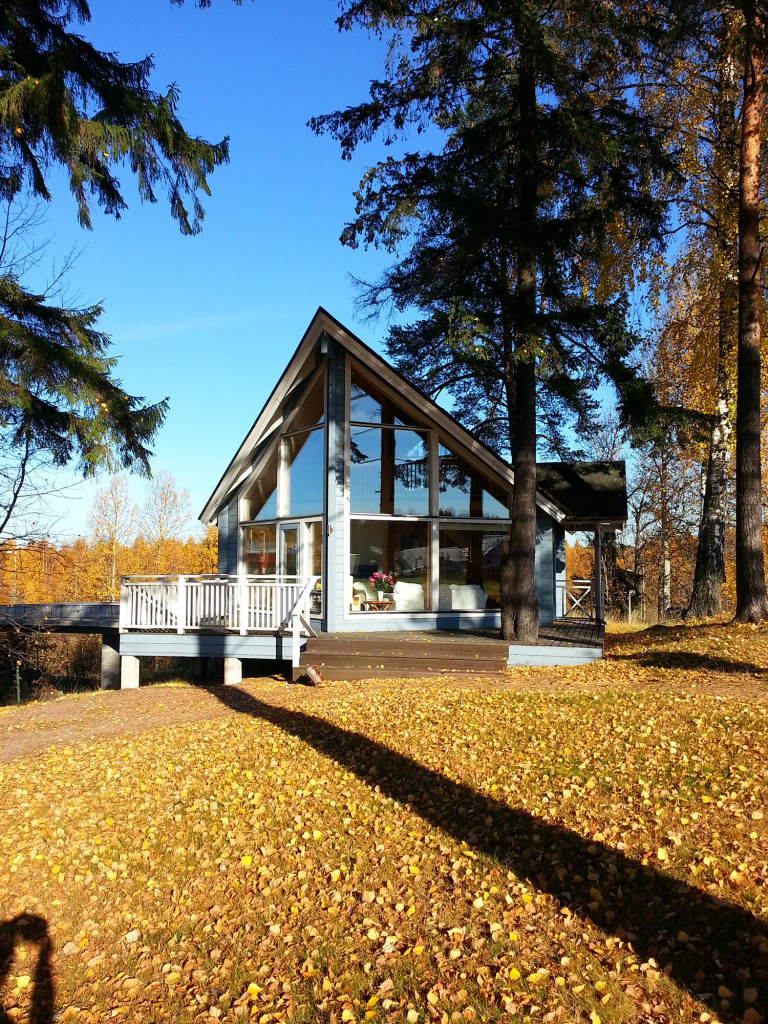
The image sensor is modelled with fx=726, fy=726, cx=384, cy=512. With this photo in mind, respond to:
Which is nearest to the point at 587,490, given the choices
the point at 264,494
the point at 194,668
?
the point at 264,494

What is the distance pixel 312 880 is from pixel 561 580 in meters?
13.9

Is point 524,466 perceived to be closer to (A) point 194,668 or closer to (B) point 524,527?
(B) point 524,527

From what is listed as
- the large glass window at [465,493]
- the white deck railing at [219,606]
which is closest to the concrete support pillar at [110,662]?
the white deck railing at [219,606]

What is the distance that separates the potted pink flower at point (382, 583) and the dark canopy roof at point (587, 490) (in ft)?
14.1

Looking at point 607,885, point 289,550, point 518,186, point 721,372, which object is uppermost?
point 518,186

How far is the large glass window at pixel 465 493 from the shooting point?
1509 cm

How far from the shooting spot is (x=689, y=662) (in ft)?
37.3

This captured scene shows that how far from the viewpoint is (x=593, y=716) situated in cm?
836

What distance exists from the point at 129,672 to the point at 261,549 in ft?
12.9

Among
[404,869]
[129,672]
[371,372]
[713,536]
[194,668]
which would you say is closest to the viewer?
[404,869]

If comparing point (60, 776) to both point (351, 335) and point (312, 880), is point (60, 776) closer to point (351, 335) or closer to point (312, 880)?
point (312, 880)

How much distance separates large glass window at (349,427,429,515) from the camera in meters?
14.5

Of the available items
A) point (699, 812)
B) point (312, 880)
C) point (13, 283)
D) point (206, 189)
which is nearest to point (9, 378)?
point (13, 283)

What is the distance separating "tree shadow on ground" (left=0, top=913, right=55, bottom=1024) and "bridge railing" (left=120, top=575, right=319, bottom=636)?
778 centimetres
